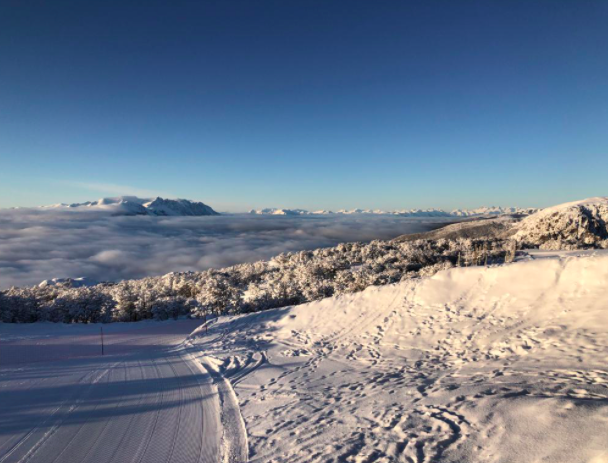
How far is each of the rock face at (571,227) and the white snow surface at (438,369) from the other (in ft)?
67.9

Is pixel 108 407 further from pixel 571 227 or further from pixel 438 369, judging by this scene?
pixel 571 227

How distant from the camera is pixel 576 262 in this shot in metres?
9.69

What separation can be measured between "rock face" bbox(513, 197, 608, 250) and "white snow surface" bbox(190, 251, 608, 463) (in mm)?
20690

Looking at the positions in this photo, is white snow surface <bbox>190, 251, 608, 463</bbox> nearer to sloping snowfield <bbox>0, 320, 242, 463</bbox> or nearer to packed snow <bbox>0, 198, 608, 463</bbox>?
packed snow <bbox>0, 198, 608, 463</bbox>

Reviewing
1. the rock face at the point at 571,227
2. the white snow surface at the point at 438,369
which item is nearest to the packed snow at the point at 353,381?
the white snow surface at the point at 438,369

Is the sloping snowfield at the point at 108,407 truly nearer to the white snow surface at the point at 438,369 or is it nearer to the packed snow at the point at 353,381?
the packed snow at the point at 353,381

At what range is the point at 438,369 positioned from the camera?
7.37 metres

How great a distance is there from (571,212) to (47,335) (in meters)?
42.6

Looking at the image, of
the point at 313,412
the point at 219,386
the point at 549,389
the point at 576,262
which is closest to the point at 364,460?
the point at 313,412

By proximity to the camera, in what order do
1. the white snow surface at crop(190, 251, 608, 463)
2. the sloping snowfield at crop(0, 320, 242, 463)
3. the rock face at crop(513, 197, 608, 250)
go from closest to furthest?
the white snow surface at crop(190, 251, 608, 463) → the sloping snowfield at crop(0, 320, 242, 463) → the rock face at crop(513, 197, 608, 250)

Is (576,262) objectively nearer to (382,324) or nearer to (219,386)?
(382,324)

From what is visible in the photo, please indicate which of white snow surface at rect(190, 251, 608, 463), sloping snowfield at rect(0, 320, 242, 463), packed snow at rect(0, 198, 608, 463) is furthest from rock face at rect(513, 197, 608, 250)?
sloping snowfield at rect(0, 320, 242, 463)

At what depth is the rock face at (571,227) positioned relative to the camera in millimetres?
27516

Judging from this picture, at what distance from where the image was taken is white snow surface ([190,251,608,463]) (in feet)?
13.8
